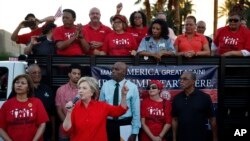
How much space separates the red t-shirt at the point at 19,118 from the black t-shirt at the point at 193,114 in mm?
1765

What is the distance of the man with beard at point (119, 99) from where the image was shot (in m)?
6.22

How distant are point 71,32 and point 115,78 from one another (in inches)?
58.1

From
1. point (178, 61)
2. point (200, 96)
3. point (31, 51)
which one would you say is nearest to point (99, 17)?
point (31, 51)

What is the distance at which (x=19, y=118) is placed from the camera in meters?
5.73

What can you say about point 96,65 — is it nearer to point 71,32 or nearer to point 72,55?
point 72,55

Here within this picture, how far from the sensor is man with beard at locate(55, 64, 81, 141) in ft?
20.9

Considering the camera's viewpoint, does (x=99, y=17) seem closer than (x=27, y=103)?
No

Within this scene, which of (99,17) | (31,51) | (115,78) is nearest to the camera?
(115,78)

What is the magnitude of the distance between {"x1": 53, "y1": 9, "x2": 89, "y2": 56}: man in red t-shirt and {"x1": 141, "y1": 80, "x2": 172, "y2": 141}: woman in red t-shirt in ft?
4.01

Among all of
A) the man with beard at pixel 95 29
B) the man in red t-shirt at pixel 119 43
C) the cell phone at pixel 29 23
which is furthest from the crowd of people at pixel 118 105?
the cell phone at pixel 29 23

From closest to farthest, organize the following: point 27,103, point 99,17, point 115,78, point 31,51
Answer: point 27,103
point 115,78
point 31,51
point 99,17

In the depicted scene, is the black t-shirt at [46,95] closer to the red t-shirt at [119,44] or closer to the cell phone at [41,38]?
the cell phone at [41,38]

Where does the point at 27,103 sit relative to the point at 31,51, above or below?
below

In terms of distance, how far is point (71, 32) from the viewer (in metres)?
7.41
